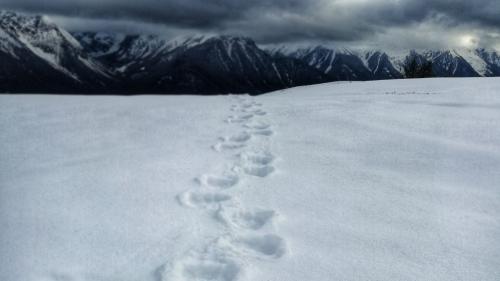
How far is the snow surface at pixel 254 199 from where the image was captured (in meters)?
2.57

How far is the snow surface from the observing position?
2.57 metres

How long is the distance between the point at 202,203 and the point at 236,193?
337 mm

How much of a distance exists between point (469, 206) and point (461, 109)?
3956 millimetres

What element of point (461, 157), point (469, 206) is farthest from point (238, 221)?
point (461, 157)

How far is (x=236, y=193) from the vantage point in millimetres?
3707

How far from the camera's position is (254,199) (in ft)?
11.8

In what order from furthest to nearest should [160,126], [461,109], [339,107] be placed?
[339,107] → [461,109] → [160,126]

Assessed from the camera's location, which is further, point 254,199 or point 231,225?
point 254,199

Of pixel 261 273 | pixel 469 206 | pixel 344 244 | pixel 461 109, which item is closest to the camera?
pixel 261 273

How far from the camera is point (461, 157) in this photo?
14.8 ft

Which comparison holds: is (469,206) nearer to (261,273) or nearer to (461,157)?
(461,157)

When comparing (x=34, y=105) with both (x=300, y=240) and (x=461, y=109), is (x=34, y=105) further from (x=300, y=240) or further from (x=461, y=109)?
(x=461, y=109)

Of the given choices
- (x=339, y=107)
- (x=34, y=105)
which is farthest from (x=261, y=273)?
(x=34, y=105)

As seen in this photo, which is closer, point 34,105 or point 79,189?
point 79,189
